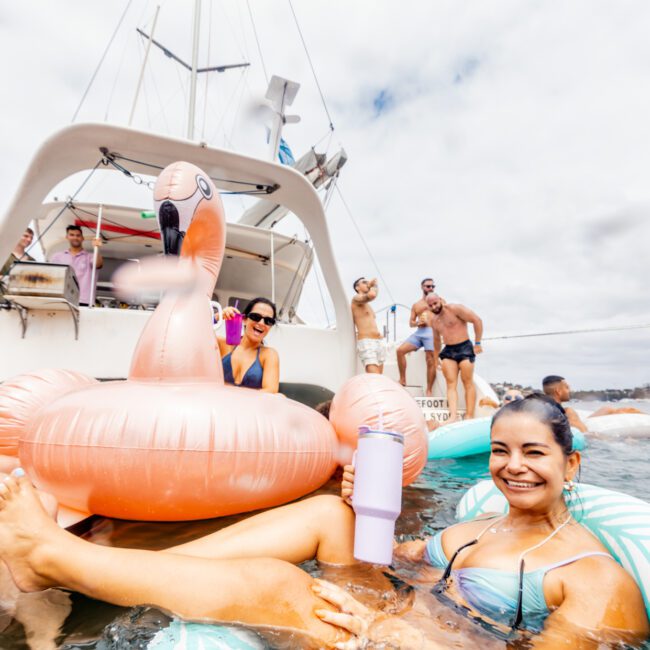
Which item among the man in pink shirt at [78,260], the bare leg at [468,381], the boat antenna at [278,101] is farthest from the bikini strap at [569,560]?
the boat antenna at [278,101]

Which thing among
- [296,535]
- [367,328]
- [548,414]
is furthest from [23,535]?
[367,328]

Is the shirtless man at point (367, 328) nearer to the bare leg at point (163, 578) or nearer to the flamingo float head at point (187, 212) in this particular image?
the flamingo float head at point (187, 212)

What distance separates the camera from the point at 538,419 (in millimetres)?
1420

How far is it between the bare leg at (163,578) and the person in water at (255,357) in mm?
1947

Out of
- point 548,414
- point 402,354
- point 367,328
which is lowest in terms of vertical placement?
point 548,414

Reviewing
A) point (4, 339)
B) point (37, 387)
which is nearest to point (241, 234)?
point (4, 339)

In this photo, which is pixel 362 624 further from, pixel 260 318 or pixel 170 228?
pixel 260 318

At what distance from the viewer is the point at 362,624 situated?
47.2 inches

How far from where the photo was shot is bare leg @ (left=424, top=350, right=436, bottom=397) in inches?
274

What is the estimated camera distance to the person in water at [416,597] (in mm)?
1180

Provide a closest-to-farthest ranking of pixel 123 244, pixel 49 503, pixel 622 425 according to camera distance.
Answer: pixel 49 503, pixel 622 425, pixel 123 244

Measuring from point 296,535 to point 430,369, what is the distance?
576cm

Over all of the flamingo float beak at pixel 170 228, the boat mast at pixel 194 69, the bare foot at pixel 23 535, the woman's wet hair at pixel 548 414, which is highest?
the boat mast at pixel 194 69

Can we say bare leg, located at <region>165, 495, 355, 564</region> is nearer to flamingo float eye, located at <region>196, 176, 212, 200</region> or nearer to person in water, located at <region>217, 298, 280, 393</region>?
person in water, located at <region>217, 298, 280, 393</region>
